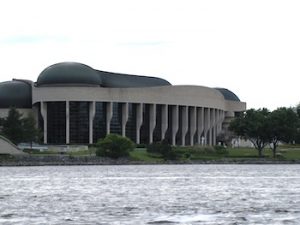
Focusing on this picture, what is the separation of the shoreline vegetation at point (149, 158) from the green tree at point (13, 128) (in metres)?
9.89

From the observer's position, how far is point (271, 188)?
7762cm

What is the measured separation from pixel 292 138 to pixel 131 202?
131504 millimetres

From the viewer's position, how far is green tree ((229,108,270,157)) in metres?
183

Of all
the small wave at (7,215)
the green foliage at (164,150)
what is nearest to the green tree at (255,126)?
the green foliage at (164,150)

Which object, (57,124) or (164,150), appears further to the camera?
(57,124)

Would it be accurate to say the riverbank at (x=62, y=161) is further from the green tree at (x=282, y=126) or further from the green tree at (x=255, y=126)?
the green tree at (x=282, y=126)

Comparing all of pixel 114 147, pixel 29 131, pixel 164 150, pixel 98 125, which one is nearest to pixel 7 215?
pixel 114 147

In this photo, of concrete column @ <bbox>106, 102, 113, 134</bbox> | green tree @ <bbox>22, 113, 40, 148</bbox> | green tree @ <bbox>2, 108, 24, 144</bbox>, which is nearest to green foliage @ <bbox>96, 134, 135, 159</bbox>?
green tree @ <bbox>22, 113, 40, 148</bbox>

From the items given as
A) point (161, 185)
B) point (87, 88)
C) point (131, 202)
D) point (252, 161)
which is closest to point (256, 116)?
point (252, 161)

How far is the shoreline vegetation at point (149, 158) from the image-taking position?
152875 millimetres

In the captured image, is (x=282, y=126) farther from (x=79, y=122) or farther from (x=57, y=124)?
(x=57, y=124)

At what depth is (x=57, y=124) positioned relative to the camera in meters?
198

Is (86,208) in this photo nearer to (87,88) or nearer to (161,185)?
(161,185)

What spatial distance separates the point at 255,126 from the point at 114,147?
39.8m
